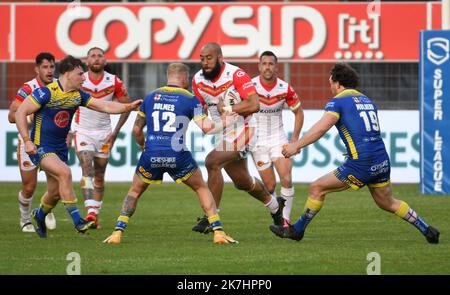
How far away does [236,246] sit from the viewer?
14133 mm

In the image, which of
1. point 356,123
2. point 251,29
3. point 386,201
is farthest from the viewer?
point 251,29

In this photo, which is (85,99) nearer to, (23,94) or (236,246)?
(23,94)

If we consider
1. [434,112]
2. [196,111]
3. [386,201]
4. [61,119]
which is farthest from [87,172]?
[434,112]

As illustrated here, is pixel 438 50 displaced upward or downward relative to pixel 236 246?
upward

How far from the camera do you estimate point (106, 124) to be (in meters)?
18.1

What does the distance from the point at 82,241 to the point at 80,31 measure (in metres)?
15.6

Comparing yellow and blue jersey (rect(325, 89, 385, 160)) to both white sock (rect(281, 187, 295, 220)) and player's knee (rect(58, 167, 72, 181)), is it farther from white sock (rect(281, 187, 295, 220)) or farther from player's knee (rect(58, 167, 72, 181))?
player's knee (rect(58, 167, 72, 181))

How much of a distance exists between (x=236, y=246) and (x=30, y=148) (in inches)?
107

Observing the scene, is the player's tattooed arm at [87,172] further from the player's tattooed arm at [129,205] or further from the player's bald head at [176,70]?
the player's bald head at [176,70]

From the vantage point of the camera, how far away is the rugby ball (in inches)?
632

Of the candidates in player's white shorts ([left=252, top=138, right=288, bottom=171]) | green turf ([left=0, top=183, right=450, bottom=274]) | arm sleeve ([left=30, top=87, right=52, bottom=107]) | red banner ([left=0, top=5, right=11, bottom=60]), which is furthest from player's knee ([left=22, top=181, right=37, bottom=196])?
red banner ([left=0, top=5, right=11, bottom=60])

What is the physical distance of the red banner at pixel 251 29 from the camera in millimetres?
29516
